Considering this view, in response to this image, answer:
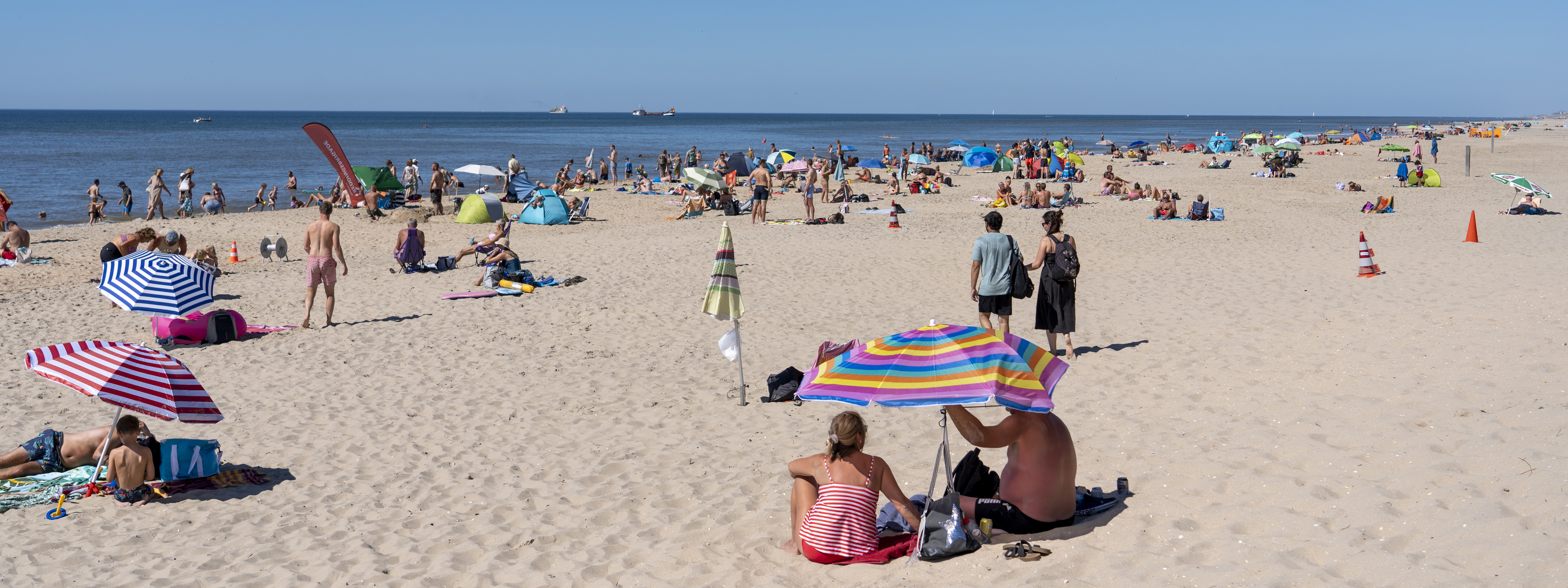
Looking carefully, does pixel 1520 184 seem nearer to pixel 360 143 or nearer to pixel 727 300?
pixel 727 300

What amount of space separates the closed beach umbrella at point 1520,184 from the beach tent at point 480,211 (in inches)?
757

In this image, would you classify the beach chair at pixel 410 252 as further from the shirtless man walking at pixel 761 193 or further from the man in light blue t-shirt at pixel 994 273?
the man in light blue t-shirt at pixel 994 273

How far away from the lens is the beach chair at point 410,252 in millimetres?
14133

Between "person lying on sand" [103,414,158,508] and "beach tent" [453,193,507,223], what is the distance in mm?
15711

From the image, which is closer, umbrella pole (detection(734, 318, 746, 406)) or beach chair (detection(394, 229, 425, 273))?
umbrella pole (detection(734, 318, 746, 406))

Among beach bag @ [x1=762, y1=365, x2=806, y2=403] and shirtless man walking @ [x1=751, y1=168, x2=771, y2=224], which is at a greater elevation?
shirtless man walking @ [x1=751, y1=168, x2=771, y2=224]

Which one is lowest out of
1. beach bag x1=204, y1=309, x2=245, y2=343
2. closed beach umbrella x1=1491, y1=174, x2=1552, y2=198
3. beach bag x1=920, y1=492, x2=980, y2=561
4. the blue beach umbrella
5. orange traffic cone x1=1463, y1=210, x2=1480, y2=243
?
Answer: beach bag x1=920, y1=492, x2=980, y2=561

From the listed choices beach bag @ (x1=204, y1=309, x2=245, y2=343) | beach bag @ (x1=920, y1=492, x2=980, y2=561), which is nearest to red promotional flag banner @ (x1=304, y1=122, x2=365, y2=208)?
beach bag @ (x1=204, y1=309, x2=245, y2=343)

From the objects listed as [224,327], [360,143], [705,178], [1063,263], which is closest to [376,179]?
[705,178]

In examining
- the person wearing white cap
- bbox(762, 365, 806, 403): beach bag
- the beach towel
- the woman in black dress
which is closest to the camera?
the beach towel

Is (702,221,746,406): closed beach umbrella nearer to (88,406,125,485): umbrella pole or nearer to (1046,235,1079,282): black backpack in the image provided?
(1046,235,1079,282): black backpack

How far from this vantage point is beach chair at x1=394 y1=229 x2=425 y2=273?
14.1 meters

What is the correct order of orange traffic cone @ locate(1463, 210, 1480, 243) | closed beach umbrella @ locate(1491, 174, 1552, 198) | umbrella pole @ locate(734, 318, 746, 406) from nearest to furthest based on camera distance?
umbrella pole @ locate(734, 318, 746, 406) < orange traffic cone @ locate(1463, 210, 1480, 243) < closed beach umbrella @ locate(1491, 174, 1552, 198)

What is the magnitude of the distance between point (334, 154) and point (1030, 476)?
62.9ft
